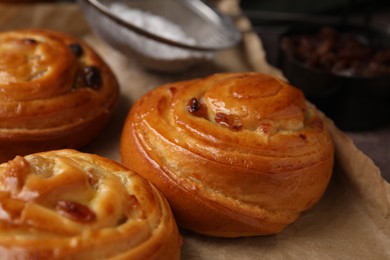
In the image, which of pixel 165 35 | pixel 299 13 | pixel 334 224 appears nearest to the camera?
pixel 334 224

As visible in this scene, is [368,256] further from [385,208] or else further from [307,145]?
[307,145]

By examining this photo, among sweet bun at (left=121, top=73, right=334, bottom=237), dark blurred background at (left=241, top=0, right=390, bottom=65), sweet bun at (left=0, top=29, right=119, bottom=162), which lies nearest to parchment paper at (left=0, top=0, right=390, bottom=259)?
sweet bun at (left=121, top=73, right=334, bottom=237)

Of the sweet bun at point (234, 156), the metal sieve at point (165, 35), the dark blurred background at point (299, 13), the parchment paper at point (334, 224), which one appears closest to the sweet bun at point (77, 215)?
the sweet bun at point (234, 156)

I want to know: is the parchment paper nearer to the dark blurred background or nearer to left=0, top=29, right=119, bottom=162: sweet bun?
left=0, top=29, right=119, bottom=162: sweet bun

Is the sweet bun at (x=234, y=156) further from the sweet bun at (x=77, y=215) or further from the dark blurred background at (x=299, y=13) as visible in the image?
the dark blurred background at (x=299, y=13)

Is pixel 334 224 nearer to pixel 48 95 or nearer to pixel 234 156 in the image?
pixel 234 156

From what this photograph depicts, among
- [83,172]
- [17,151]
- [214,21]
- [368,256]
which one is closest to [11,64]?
[17,151]

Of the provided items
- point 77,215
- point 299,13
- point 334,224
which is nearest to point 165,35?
point 299,13
